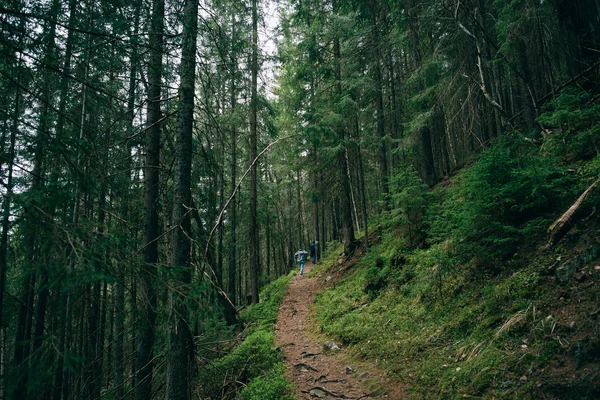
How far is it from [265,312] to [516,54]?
12708mm

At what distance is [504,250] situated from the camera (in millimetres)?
5660

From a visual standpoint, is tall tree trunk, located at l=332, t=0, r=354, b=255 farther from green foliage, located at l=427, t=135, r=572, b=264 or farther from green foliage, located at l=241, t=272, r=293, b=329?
green foliage, located at l=427, t=135, r=572, b=264

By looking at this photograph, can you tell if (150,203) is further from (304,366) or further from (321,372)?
(321,372)

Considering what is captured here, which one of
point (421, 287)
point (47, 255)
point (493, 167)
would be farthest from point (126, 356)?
point (493, 167)

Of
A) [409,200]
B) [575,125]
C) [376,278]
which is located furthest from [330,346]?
[575,125]

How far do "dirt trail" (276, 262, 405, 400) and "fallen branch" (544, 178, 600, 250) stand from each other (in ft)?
11.5

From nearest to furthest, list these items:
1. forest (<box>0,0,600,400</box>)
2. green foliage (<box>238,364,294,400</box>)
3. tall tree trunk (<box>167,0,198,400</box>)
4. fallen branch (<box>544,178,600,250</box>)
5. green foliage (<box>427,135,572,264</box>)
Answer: forest (<box>0,0,600,400</box>)
tall tree trunk (<box>167,0,198,400</box>)
fallen branch (<box>544,178,600,250</box>)
green foliage (<box>427,135,572,264</box>)
green foliage (<box>238,364,294,400</box>)

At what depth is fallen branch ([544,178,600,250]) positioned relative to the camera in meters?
4.76

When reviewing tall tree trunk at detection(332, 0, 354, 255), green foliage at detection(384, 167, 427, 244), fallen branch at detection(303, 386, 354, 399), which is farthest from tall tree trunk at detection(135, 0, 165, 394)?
tall tree trunk at detection(332, 0, 354, 255)

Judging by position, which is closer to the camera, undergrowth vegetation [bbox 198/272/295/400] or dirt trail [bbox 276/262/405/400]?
dirt trail [bbox 276/262/405/400]

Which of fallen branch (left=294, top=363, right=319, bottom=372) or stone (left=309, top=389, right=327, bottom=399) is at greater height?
fallen branch (left=294, top=363, right=319, bottom=372)

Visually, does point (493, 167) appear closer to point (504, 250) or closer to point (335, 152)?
point (504, 250)

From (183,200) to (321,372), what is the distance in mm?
4665

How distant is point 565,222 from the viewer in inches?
188
